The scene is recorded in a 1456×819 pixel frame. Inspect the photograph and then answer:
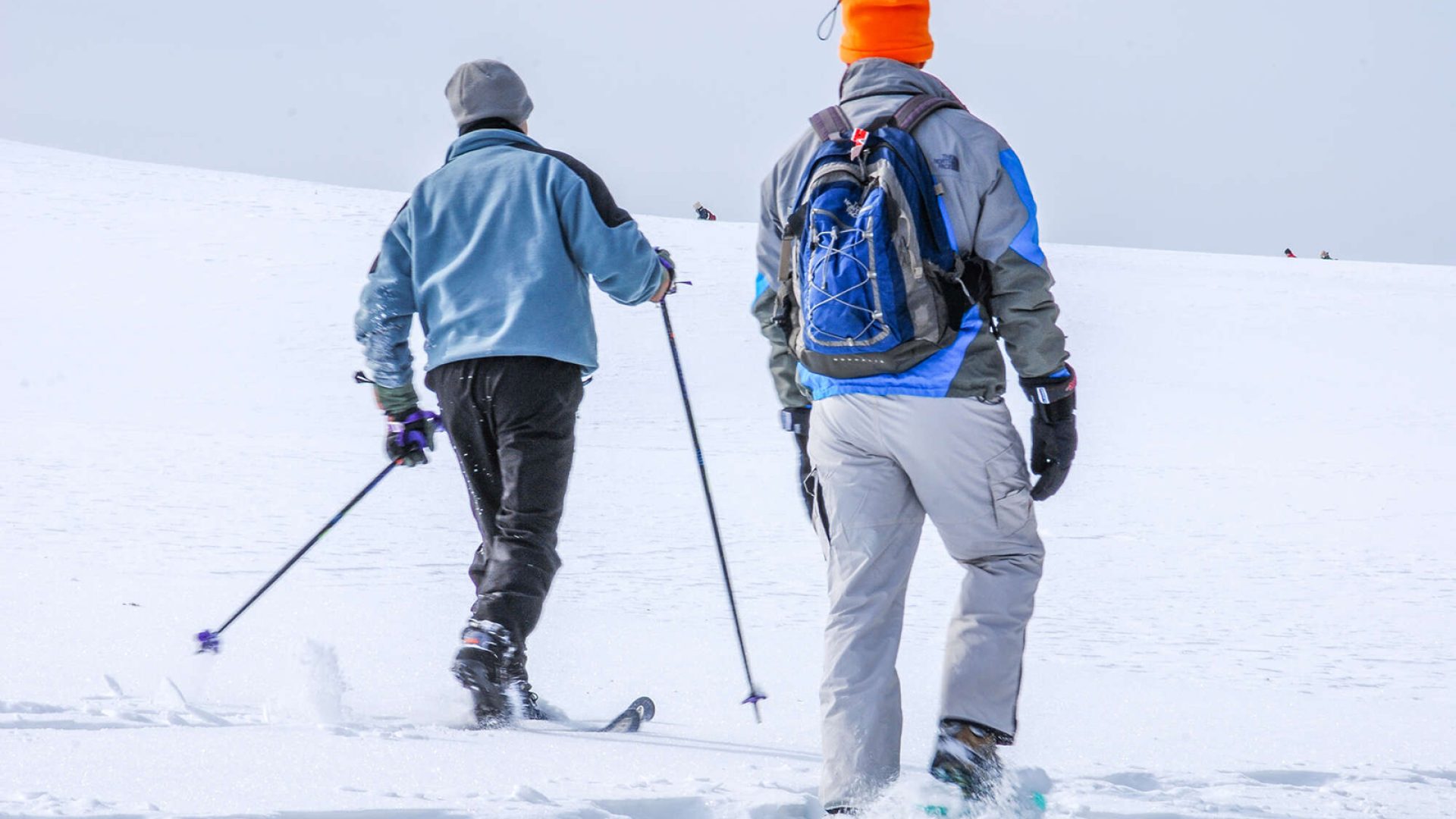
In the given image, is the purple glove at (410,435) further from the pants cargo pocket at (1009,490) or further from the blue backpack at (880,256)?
the pants cargo pocket at (1009,490)

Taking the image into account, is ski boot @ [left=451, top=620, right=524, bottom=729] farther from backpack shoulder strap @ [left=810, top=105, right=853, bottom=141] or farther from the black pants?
backpack shoulder strap @ [left=810, top=105, right=853, bottom=141]

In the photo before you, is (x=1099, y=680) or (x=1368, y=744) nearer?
(x=1368, y=744)

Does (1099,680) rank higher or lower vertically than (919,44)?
lower

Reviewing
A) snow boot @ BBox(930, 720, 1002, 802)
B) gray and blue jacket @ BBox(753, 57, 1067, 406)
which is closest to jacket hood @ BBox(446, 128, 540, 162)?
gray and blue jacket @ BBox(753, 57, 1067, 406)

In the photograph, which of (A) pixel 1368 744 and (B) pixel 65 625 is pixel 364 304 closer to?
(B) pixel 65 625

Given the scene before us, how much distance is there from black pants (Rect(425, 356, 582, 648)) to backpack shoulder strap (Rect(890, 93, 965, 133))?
1193 mm

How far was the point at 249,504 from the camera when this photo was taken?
251 inches

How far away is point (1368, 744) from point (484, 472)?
233 cm

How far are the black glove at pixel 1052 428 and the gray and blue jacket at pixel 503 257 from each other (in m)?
1.23

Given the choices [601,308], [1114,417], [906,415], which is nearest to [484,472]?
[906,415]

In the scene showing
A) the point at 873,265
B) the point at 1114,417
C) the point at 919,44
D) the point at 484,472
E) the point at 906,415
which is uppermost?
the point at 919,44

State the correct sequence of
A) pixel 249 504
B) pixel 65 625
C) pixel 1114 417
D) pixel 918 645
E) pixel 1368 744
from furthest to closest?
1. pixel 1114 417
2. pixel 249 504
3. pixel 918 645
4. pixel 65 625
5. pixel 1368 744

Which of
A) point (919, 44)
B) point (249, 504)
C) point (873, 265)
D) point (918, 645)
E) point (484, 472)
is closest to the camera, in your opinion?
point (873, 265)

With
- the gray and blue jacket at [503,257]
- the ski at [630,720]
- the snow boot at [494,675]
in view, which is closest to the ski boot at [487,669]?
the snow boot at [494,675]
